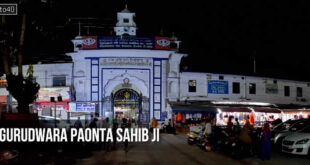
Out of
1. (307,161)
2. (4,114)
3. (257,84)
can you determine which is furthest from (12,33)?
(257,84)

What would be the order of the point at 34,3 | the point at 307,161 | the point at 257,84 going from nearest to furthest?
the point at 307,161
the point at 34,3
the point at 257,84

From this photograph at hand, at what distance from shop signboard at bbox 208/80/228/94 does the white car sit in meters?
18.5

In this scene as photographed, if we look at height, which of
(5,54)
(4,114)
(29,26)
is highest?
(29,26)

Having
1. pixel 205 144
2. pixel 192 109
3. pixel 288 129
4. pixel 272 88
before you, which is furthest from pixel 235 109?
pixel 205 144

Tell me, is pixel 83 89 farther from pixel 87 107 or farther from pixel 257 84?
pixel 257 84

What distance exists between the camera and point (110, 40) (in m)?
33.1

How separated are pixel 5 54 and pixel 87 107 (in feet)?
41.4

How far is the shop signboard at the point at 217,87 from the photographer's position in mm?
35969

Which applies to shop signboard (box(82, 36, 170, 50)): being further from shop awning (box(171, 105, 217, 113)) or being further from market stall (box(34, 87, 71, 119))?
shop awning (box(171, 105, 217, 113))

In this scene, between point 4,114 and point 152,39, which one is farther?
point 152,39

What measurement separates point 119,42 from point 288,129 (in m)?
17.3

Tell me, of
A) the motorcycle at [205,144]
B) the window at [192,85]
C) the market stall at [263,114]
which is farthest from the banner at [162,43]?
the motorcycle at [205,144]

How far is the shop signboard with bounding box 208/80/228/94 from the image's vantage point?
3597cm

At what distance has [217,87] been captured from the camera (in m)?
36.2
